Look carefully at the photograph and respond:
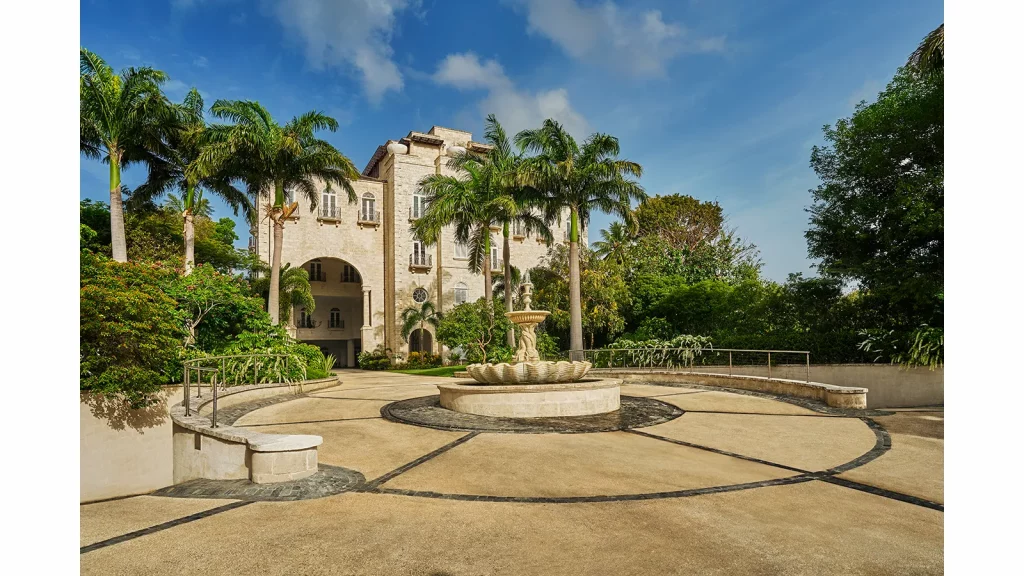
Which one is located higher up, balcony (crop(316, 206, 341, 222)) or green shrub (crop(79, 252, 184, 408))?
balcony (crop(316, 206, 341, 222))

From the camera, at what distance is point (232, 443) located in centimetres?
575

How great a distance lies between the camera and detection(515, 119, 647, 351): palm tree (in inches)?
795

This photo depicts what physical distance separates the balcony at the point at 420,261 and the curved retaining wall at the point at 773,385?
60.4ft

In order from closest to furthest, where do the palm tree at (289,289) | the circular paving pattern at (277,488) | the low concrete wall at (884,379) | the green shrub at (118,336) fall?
the circular paving pattern at (277,488)
the green shrub at (118,336)
the low concrete wall at (884,379)
the palm tree at (289,289)

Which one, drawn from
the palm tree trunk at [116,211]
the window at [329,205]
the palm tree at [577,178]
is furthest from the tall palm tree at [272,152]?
the window at [329,205]

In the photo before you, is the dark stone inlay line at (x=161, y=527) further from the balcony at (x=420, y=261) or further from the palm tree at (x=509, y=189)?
the balcony at (x=420, y=261)

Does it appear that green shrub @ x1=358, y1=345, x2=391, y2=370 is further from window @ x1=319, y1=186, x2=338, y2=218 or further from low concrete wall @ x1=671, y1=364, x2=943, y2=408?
low concrete wall @ x1=671, y1=364, x2=943, y2=408

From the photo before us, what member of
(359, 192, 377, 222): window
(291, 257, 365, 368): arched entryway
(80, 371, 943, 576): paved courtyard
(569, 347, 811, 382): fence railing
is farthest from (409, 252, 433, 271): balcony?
(80, 371, 943, 576): paved courtyard

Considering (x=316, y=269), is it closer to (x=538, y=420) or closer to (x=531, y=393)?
(x=531, y=393)

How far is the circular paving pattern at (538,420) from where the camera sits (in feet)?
26.5

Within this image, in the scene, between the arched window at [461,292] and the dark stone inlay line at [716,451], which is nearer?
the dark stone inlay line at [716,451]

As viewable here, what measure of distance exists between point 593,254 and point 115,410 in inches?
877

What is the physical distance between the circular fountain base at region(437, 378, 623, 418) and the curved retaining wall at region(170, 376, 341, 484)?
398 cm

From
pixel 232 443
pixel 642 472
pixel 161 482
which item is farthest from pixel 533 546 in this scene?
pixel 161 482
